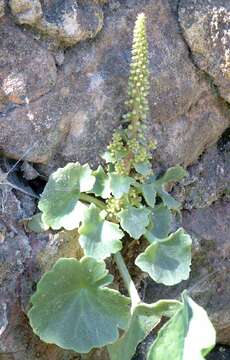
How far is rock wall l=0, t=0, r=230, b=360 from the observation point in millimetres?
2430

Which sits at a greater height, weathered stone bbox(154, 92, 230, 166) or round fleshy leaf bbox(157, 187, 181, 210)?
weathered stone bbox(154, 92, 230, 166)

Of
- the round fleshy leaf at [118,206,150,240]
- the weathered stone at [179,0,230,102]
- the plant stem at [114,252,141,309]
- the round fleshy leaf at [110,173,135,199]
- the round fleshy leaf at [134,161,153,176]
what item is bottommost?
A: the plant stem at [114,252,141,309]

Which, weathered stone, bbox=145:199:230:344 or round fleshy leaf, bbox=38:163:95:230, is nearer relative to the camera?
round fleshy leaf, bbox=38:163:95:230

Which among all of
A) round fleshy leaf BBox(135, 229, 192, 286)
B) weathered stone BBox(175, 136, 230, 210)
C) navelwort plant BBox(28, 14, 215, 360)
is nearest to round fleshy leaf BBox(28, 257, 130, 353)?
navelwort plant BBox(28, 14, 215, 360)

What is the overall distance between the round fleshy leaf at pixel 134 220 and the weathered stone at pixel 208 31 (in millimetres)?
692

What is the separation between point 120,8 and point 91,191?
2.39 ft

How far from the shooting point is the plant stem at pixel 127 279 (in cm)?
239

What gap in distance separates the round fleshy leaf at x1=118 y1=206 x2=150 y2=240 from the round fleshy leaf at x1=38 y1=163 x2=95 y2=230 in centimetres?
15

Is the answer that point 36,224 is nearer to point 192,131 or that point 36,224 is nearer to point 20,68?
point 20,68

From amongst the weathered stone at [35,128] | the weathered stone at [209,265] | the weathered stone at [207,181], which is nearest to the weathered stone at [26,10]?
the weathered stone at [35,128]

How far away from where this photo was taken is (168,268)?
2414 millimetres

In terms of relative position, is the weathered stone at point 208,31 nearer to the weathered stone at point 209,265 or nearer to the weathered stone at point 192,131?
the weathered stone at point 192,131

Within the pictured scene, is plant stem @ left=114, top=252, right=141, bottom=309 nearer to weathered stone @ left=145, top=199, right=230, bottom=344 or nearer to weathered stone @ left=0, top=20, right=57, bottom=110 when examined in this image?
weathered stone @ left=145, top=199, right=230, bottom=344

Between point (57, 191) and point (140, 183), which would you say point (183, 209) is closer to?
point (140, 183)
